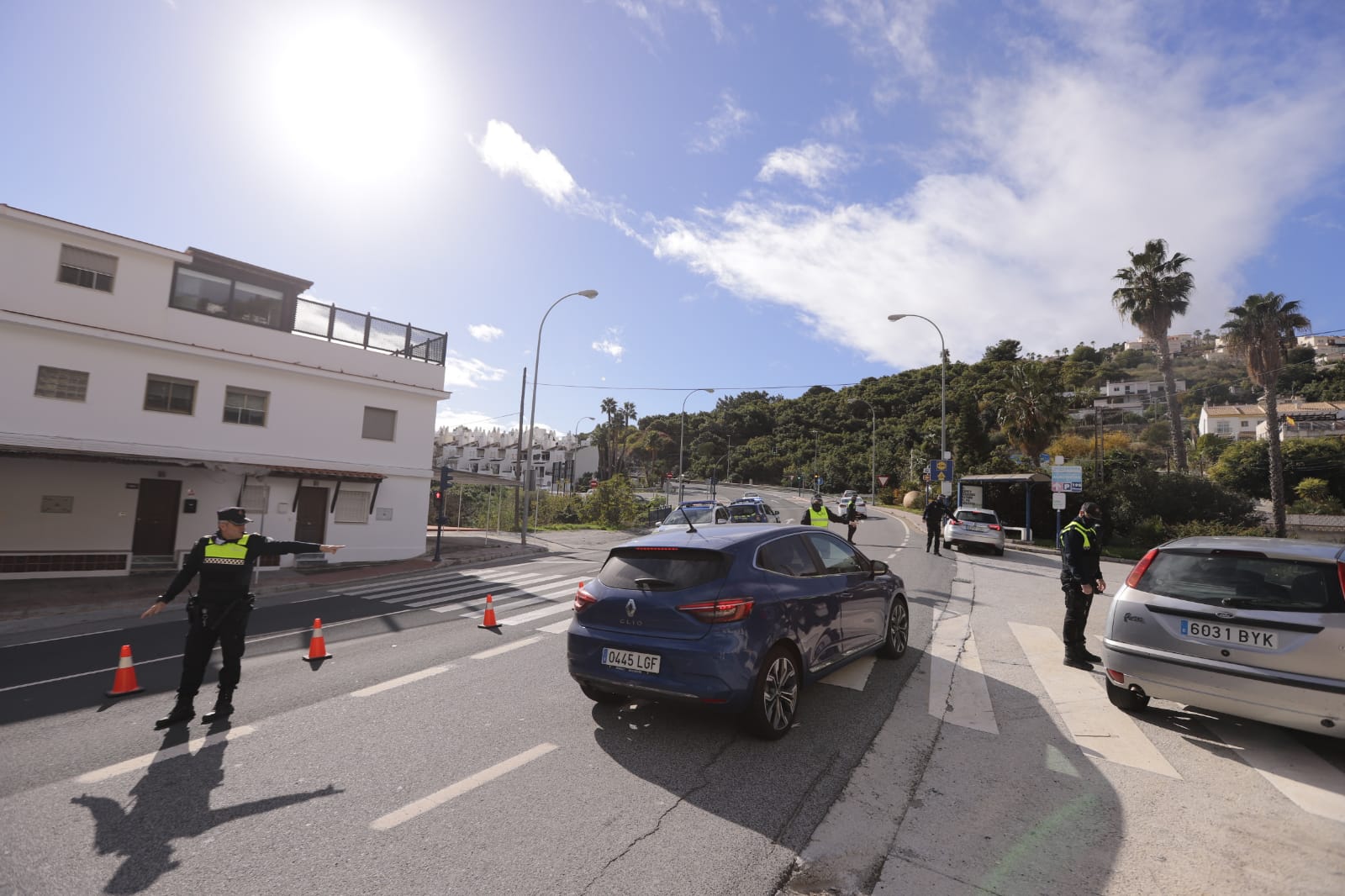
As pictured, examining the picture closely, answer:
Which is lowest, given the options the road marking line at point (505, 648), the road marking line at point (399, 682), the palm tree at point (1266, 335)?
the road marking line at point (399, 682)

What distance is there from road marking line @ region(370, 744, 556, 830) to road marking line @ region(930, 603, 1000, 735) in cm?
331

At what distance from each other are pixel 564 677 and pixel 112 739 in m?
3.53

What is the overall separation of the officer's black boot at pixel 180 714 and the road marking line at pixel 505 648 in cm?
261

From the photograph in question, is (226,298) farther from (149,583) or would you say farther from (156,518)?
(149,583)

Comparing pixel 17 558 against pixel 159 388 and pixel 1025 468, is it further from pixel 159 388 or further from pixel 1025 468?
pixel 1025 468

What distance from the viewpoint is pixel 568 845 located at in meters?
3.16

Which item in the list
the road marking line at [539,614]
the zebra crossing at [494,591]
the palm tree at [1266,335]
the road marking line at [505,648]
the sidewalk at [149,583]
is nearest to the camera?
the road marking line at [505,648]

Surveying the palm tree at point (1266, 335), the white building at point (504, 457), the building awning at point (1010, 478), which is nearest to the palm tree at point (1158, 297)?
the palm tree at point (1266, 335)

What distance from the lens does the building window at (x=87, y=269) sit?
1536 centimetres

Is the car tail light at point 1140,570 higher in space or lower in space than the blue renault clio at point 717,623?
higher

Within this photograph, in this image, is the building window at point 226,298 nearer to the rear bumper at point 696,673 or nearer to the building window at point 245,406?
the building window at point 245,406

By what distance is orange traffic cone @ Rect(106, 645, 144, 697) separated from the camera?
19.5 ft

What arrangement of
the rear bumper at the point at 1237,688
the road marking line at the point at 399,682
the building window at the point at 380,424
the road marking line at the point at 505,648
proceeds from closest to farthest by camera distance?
1. the rear bumper at the point at 1237,688
2. the road marking line at the point at 399,682
3. the road marking line at the point at 505,648
4. the building window at the point at 380,424

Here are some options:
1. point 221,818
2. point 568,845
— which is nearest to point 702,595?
point 568,845
